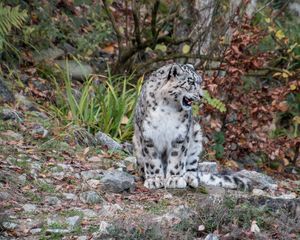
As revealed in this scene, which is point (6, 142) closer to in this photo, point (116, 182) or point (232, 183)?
point (116, 182)

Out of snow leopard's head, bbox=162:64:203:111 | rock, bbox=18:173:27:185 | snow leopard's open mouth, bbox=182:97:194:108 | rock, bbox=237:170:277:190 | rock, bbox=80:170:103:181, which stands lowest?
rock, bbox=237:170:277:190

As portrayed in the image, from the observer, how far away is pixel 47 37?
40.7 ft

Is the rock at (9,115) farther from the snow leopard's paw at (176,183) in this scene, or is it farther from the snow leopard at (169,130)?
the snow leopard's paw at (176,183)

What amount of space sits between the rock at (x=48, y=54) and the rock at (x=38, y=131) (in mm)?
2605

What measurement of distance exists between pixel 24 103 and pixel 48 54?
1.80 meters

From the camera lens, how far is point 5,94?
10438mm

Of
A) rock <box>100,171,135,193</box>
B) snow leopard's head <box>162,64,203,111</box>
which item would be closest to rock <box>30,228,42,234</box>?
rock <box>100,171,135,193</box>

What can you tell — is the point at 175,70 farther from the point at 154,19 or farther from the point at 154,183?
the point at 154,19

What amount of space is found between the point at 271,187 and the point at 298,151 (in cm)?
288

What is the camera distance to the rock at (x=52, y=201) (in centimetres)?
723

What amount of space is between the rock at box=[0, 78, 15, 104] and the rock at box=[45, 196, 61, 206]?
3247mm

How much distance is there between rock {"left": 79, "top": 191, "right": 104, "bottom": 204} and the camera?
743cm

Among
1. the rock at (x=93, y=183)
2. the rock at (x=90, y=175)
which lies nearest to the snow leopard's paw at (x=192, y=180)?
the rock at (x=90, y=175)

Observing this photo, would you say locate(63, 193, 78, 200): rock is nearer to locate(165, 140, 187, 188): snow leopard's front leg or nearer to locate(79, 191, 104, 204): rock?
locate(79, 191, 104, 204): rock
